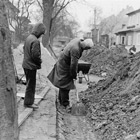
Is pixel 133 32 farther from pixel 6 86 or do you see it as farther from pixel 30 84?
pixel 6 86

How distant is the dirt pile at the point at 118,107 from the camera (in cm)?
514

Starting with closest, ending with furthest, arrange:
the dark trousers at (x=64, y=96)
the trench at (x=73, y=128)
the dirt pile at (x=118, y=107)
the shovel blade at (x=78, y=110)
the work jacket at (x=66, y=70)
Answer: the dirt pile at (x=118, y=107), the trench at (x=73, y=128), the work jacket at (x=66, y=70), the shovel blade at (x=78, y=110), the dark trousers at (x=64, y=96)

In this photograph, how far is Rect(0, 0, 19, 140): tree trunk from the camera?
2.46 metres

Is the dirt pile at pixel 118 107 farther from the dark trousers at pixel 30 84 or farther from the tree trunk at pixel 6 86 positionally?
the tree trunk at pixel 6 86

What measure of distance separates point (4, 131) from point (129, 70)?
6.61 m

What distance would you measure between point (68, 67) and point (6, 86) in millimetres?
4353

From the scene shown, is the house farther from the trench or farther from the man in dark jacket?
the man in dark jacket

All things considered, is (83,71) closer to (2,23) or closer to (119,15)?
(2,23)

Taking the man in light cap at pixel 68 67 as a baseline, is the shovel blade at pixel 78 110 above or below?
below

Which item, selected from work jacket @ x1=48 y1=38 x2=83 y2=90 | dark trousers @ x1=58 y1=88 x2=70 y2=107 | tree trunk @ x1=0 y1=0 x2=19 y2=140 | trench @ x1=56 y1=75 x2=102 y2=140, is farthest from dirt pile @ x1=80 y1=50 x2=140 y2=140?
tree trunk @ x1=0 y1=0 x2=19 y2=140

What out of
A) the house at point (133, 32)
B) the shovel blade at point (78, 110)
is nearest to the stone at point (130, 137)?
the shovel blade at point (78, 110)

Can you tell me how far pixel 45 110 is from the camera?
612 cm

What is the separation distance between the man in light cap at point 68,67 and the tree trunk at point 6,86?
3.87m

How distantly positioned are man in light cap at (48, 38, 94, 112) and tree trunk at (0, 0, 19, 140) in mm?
3871
